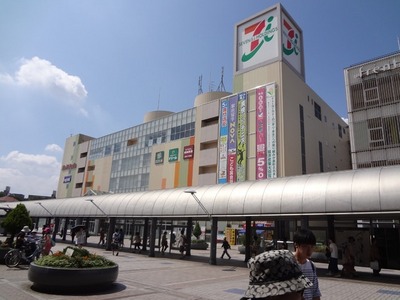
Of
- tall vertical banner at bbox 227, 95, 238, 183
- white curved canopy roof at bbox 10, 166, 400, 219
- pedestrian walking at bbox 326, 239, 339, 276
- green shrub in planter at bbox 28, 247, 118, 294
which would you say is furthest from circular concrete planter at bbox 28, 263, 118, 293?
tall vertical banner at bbox 227, 95, 238, 183

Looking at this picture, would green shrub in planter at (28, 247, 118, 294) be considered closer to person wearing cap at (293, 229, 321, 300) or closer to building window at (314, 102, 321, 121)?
person wearing cap at (293, 229, 321, 300)

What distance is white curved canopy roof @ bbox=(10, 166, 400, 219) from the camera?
14148 mm

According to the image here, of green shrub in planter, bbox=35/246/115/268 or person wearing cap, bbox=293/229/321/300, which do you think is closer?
person wearing cap, bbox=293/229/321/300

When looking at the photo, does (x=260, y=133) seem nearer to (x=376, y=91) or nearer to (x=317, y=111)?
(x=317, y=111)

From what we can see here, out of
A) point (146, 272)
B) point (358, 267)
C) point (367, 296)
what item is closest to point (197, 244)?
point (358, 267)

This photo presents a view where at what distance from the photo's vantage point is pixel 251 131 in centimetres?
4738

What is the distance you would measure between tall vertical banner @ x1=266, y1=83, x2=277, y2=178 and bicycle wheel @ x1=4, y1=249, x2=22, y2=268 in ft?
109

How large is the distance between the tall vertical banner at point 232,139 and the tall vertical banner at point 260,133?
3.96 meters

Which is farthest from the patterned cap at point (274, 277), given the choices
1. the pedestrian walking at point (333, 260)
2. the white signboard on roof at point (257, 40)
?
the white signboard on roof at point (257, 40)

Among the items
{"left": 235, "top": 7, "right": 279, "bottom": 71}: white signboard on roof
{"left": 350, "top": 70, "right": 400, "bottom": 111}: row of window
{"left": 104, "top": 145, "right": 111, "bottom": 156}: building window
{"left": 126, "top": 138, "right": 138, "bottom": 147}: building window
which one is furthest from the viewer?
{"left": 104, "top": 145, "right": 111, "bottom": 156}: building window

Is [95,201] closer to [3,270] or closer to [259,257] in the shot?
[3,270]

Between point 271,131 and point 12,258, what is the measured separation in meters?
36.1

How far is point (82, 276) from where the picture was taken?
35.3 ft

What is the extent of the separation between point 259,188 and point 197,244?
66.0ft
